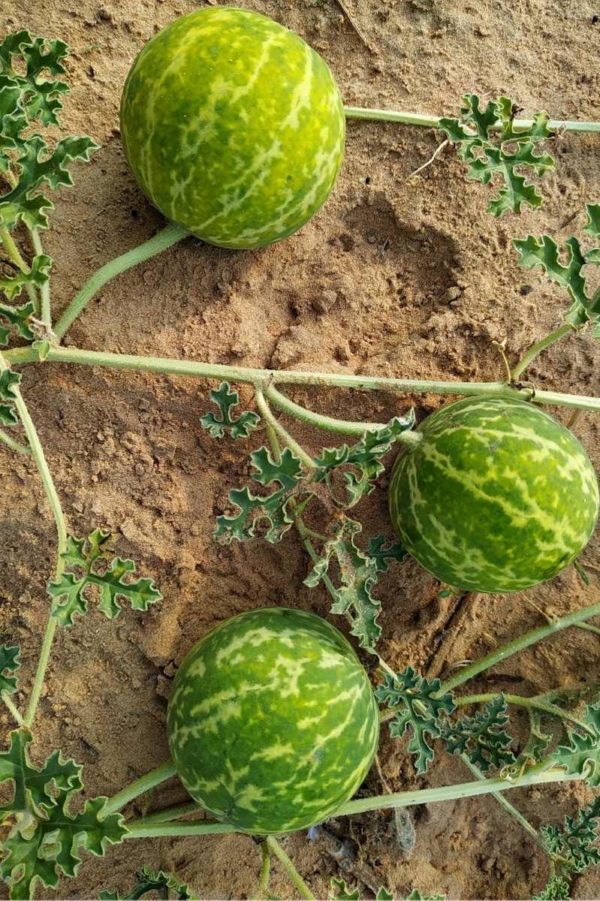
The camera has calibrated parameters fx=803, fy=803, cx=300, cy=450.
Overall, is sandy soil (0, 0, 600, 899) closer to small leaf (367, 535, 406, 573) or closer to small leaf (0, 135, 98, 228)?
small leaf (367, 535, 406, 573)

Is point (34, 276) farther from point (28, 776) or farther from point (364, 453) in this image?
point (28, 776)

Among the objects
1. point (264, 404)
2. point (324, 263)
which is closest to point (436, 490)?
point (264, 404)

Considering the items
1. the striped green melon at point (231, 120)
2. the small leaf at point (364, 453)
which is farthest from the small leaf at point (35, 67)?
the small leaf at point (364, 453)

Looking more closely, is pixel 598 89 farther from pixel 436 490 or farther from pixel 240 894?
pixel 240 894

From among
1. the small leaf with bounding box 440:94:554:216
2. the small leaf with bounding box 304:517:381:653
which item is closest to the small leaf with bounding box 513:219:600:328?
the small leaf with bounding box 440:94:554:216

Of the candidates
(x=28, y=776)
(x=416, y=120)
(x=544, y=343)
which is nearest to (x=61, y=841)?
(x=28, y=776)
